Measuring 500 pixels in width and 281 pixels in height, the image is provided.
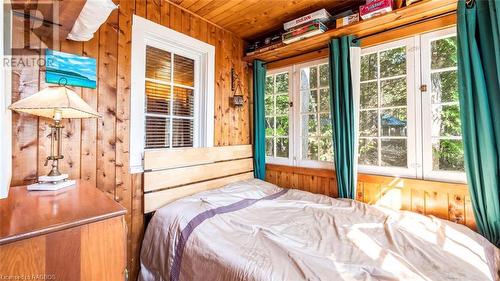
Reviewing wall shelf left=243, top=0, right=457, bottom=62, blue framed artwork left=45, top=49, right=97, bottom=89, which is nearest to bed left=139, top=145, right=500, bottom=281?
blue framed artwork left=45, top=49, right=97, bottom=89

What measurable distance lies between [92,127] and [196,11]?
1515 mm

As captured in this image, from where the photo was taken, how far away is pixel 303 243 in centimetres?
130

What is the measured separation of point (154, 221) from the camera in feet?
5.85

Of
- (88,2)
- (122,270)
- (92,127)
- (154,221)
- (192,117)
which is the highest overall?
(88,2)

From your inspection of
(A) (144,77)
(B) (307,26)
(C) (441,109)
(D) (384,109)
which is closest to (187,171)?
(A) (144,77)

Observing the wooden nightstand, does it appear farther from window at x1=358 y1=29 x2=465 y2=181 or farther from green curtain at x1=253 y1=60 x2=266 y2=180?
window at x1=358 y1=29 x2=465 y2=181

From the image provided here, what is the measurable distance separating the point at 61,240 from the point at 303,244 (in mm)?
1116

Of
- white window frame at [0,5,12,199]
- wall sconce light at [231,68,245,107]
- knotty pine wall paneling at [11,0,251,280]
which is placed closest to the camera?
white window frame at [0,5,12,199]

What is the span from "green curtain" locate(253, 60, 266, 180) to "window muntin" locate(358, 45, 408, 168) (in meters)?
1.11

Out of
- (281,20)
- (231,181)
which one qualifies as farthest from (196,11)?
(231,181)

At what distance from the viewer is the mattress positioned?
105 centimetres

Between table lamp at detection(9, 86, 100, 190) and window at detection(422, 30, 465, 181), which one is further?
window at detection(422, 30, 465, 181)

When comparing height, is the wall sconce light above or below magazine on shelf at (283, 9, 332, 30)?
below

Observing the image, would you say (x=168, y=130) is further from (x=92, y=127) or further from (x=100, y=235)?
(x=100, y=235)
